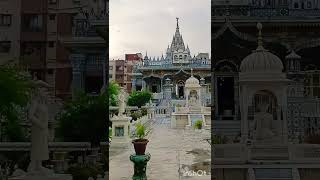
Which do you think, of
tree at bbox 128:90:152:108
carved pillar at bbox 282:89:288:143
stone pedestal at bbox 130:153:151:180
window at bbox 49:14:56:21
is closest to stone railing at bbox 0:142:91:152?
stone pedestal at bbox 130:153:151:180

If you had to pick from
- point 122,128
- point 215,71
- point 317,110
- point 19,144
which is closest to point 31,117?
point 19,144

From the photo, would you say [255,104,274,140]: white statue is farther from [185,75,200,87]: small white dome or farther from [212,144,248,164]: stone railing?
[185,75,200,87]: small white dome

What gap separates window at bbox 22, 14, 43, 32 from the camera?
4293mm

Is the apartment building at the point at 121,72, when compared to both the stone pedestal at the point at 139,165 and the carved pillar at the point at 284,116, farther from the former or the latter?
the carved pillar at the point at 284,116

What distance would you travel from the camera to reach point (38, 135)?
410 centimetres

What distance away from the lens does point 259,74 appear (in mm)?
4137

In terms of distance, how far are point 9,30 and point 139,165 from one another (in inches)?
73.0

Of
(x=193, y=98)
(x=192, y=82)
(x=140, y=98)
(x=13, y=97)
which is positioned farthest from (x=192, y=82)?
(x=13, y=97)

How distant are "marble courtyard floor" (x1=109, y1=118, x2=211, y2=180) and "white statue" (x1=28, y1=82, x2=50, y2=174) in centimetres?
92

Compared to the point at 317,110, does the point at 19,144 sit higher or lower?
lower

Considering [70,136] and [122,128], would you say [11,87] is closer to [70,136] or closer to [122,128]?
[70,136]

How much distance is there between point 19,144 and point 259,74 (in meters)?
2.31

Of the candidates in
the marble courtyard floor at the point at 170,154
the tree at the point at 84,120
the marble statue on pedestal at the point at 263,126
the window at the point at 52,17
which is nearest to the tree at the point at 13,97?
the tree at the point at 84,120

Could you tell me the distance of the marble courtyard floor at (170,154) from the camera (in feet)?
15.9
